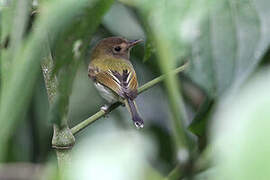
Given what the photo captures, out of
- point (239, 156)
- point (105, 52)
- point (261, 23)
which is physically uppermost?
point (239, 156)

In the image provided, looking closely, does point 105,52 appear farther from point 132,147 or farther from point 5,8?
point 132,147

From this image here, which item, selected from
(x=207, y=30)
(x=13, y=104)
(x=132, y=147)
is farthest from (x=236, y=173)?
(x=207, y=30)

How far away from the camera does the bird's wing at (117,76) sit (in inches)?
161

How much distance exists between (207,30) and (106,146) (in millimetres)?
472

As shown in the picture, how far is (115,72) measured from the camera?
477cm

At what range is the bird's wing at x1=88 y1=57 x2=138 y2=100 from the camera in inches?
161

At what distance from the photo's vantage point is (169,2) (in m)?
0.86

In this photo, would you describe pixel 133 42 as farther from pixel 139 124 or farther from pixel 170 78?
pixel 170 78

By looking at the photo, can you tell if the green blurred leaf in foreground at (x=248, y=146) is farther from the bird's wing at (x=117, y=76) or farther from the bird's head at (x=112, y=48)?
the bird's head at (x=112, y=48)

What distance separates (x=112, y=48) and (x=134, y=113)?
4.91 feet

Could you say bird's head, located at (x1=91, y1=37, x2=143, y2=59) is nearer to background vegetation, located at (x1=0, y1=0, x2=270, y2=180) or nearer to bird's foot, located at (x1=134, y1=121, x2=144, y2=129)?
bird's foot, located at (x1=134, y1=121, x2=144, y2=129)

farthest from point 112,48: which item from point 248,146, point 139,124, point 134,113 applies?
point 248,146

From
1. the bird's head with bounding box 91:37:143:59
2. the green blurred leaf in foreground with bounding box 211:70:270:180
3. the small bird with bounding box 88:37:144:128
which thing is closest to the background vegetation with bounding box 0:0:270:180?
the green blurred leaf in foreground with bounding box 211:70:270:180

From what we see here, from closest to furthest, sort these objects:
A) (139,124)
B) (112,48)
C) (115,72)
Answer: (139,124) → (115,72) → (112,48)
